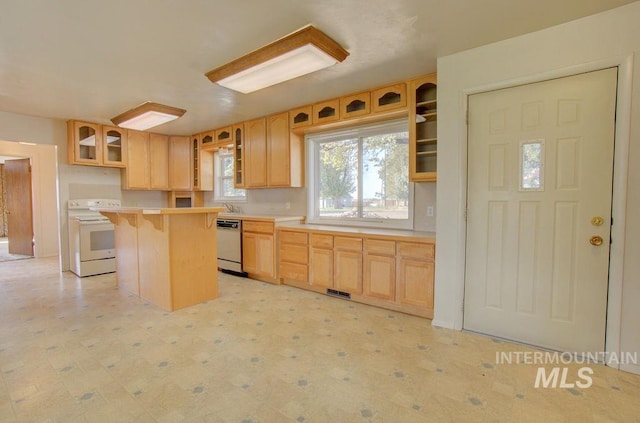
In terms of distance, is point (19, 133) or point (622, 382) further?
point (19, 133)

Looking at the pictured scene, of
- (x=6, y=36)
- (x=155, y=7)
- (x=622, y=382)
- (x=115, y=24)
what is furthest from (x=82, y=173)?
(x=622, y=382)

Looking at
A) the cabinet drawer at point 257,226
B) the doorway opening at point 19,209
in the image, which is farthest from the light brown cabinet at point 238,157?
the doorway opening at point 19,209

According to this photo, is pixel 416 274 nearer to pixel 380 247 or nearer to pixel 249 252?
pixel 380 247

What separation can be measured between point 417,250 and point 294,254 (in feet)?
5.30

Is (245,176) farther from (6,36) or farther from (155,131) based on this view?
(6,36)

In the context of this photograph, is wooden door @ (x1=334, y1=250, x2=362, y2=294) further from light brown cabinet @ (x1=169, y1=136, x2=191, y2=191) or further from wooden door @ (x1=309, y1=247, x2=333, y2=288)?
light brown cabinet @ (x1=169, y1=136, x2=191, y2=191)

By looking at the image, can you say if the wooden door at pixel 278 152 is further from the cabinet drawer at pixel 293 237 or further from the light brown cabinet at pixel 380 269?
the light brown cabinet at pixel 380 269

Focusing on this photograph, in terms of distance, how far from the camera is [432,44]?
2.46 m

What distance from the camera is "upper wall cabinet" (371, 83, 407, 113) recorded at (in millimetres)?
3191

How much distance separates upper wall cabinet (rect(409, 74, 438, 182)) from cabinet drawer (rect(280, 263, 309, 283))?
1738 millimetres

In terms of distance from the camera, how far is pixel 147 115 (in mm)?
4008

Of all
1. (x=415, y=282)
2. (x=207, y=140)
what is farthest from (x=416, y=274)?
(x=207, y=140)

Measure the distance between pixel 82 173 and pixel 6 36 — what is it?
10.6 feet

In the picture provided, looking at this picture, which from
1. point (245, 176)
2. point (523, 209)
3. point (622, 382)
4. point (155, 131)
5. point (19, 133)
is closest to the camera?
point (622, 382)
